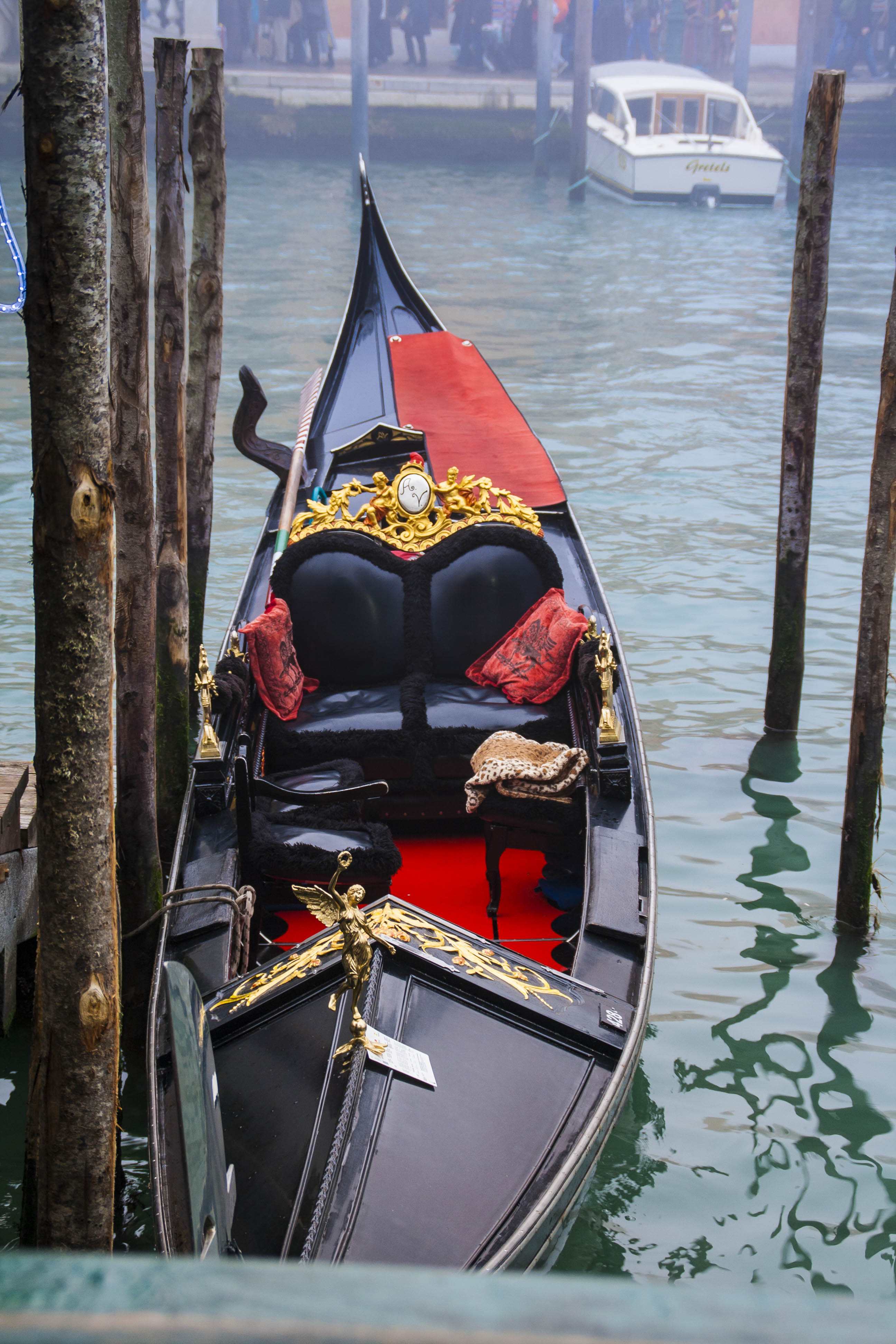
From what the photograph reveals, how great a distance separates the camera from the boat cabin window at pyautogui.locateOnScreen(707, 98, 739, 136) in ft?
60.1

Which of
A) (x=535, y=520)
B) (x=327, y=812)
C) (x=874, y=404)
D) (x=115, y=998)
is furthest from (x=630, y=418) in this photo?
(x=115, y=998)

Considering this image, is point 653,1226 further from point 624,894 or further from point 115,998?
point 115,998

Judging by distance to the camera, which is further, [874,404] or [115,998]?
[874,404]

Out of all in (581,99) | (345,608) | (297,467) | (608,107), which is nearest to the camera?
(345,608)

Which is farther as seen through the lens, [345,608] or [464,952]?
[345,608]

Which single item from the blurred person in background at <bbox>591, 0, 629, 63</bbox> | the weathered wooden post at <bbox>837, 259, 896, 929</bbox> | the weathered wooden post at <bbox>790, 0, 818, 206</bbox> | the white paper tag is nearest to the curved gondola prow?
the weathered wooden post at <bbox>837, 259, 896, 929</bbox>

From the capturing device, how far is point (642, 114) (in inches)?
738

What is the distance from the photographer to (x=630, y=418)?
343 inches

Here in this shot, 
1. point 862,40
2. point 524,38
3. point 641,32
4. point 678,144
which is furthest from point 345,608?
point 641,32

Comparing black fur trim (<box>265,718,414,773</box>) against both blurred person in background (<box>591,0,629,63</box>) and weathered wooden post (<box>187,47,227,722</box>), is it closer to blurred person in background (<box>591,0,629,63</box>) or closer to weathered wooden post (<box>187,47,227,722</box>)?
weathered wooden post (<box>187,47,227,722</box>)

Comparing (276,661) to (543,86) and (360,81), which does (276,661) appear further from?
(543,86)

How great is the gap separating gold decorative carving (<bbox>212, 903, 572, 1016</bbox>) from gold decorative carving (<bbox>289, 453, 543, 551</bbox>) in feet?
5.63

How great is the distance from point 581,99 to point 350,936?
17005mm

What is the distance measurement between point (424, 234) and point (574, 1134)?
49.6 ft
